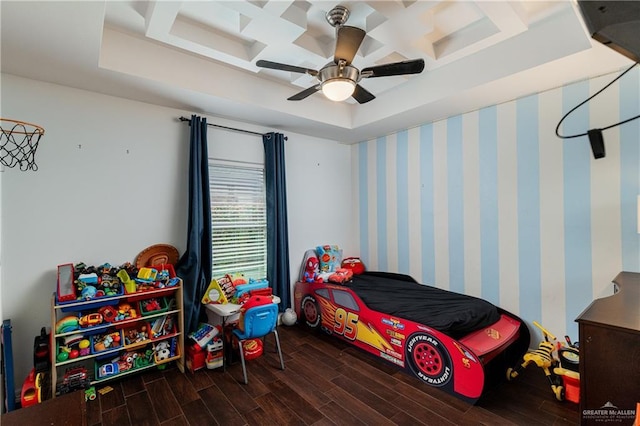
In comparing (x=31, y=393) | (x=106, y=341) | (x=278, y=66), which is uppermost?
(x=278, y=66)

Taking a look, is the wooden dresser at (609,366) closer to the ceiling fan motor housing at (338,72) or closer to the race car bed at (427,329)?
the race car bed at (427,329)

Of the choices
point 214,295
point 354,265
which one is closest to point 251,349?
point 214,295

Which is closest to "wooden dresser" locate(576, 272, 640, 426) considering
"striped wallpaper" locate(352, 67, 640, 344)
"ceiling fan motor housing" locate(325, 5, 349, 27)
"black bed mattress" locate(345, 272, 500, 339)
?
"black bed mattress" locate(345, 272, 500, 339)

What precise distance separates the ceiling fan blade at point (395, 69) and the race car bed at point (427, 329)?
1.94 meters

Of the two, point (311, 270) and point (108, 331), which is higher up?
point (311, 270)

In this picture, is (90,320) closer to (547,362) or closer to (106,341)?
(106,341)

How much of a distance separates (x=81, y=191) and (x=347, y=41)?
2.52 metres

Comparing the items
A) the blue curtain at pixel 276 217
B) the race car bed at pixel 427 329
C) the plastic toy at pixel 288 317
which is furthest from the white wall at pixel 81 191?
the race car bed at pixel 427 329

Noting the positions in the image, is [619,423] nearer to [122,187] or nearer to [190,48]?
[190,48]

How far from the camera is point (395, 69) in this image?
1.97m

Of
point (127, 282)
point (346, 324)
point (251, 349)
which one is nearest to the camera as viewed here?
point (127, 282)

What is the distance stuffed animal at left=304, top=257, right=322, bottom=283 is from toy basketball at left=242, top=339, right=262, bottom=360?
1.08 meters

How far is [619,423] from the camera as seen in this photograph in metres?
1.39

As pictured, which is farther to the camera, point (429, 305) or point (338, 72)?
point (429, 305)
